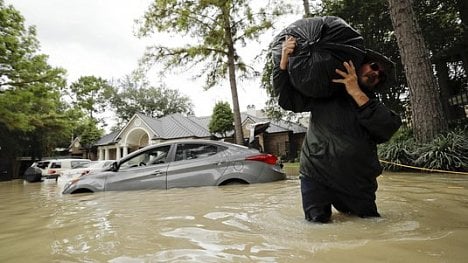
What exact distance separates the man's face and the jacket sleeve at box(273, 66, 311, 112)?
Answer: 0.41 m

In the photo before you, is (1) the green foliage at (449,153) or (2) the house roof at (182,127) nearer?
(1) the green foliage at (449,153)

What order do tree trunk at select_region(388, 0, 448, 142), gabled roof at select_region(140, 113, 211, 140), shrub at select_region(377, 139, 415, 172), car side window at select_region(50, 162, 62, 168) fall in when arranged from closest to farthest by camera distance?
tree trunk at select_region(388, 0, 448, 142)
shrub at select_region(377, 139, 415, 172)
car side window at select_region(50, 162, 62, 168)
gabled roof at select_region(140, 113, 211, 140)

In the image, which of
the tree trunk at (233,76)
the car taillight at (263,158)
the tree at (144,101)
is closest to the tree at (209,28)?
the tree trunk at (233,76)

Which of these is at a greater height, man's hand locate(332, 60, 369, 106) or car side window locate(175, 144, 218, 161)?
man's hand locate(332, 60, 369, 106)

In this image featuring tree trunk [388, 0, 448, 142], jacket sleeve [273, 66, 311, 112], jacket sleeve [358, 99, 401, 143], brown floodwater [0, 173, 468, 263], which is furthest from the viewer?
tree trunk [388, 0, 448, 142]

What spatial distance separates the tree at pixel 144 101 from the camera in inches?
1785

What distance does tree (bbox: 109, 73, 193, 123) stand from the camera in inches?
1785

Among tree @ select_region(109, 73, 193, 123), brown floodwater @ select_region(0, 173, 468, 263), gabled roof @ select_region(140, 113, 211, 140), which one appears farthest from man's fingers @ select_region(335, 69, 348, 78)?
tree @ select_region(109, 73, 193, 123)

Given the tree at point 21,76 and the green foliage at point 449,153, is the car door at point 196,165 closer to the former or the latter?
the green foliage at point 449,153

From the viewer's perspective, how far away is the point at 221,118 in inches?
992

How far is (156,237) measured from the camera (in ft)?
7.25

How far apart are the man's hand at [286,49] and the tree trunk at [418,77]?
21.2ft

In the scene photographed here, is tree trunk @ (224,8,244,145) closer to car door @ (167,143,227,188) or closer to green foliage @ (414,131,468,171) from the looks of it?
car door @ (167,143,227,188)

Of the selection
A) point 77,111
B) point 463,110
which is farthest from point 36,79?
point 463,110
